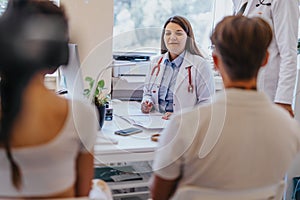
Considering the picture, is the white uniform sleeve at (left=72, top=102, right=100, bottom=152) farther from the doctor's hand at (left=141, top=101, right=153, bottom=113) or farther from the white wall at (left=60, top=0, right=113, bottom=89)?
the white wall at (left=60, top=0, right=113, bottom=89)

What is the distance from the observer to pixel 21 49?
3.13 ft

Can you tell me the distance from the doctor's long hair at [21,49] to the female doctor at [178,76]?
1.47 meters

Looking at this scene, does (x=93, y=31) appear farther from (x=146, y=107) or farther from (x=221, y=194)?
(x=221, y=194)

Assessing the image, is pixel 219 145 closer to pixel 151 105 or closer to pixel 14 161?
pixel 14 161

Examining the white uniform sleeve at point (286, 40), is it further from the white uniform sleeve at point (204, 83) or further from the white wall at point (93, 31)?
the white wall at point (93, 31)

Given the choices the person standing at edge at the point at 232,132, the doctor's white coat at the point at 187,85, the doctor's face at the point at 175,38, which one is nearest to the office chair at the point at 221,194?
the person standing at edge at the point at 232,132

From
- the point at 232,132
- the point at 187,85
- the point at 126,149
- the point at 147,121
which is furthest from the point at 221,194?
the point at 187,85

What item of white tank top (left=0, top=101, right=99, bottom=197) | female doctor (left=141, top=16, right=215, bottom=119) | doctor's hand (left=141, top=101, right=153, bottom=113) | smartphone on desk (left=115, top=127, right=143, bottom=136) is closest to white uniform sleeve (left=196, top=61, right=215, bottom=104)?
female doctor (left=141, top=16, right=215, bottom=119)

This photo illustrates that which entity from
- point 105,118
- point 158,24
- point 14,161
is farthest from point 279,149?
point 158,24

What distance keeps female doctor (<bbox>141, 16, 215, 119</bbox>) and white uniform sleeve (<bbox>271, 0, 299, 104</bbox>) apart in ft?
1.66

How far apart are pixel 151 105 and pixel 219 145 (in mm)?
1437

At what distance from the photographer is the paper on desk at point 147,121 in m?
2.07

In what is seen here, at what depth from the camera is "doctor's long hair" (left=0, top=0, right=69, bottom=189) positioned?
950mm

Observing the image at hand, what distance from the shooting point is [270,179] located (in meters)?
1.16
